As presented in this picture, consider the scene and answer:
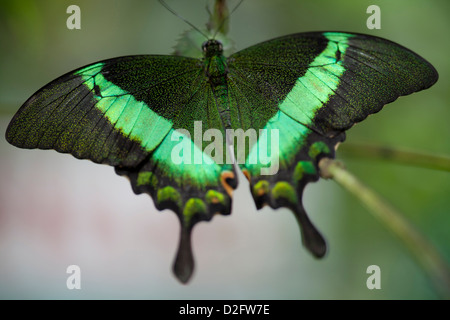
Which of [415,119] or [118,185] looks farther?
[118,185]

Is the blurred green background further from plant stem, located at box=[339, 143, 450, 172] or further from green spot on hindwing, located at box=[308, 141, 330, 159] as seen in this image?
green spot on hindwing, located at box=[308, 141, 330, 159]

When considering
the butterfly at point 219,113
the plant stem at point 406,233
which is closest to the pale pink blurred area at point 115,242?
the butterfly at point 219,113

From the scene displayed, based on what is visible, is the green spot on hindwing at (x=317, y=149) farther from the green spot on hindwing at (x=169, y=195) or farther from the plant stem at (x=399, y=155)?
the green spot on hindwing at (x=169, y=195)

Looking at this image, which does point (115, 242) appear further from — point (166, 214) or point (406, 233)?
point (406, 233)

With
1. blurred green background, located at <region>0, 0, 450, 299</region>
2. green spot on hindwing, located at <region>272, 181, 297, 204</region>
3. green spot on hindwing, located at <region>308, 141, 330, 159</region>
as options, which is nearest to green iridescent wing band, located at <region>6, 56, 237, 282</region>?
green spot on hindwing, located at <region>272, 181, 297, 204</region>

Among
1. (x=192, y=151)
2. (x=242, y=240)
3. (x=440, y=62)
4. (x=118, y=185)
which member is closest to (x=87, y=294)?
(x=118, y=185)

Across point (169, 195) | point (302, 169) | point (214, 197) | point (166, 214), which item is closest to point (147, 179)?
point (169, 195)
